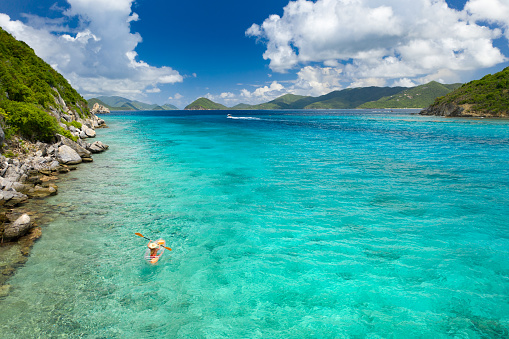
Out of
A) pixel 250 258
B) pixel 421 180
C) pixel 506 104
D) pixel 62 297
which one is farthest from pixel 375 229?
pixel 506 104

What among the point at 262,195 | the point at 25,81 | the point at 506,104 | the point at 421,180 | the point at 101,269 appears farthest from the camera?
the point at 506,104

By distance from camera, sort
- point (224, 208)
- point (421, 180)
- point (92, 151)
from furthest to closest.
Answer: point (92, 151)
point (421, 180)
point (224, 208)

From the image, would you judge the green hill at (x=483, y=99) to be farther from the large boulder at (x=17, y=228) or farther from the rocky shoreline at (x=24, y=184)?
the large boulder at (x=17, y=228)

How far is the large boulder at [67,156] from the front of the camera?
27766 millimetres

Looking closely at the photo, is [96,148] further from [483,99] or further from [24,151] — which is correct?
→ [483,99]

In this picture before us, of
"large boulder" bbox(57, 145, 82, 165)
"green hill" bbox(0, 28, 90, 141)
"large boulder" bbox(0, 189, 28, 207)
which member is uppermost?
"green hill" bbox(0, 28, 90, 141)

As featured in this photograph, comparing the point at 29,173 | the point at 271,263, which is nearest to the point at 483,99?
the point at 271,263

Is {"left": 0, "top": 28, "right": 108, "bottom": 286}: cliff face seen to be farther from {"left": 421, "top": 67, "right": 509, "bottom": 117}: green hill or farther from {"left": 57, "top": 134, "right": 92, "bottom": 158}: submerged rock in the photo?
{"left": 421, "top": 67, "right": 509, "bottom": 117}: green hill

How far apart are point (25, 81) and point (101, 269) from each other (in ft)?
148

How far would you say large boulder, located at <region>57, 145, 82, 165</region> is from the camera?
27766 mm

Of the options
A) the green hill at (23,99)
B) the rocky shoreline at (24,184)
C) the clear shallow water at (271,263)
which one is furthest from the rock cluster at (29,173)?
the green hill at (23,99)

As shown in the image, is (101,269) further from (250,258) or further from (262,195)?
(262,195)

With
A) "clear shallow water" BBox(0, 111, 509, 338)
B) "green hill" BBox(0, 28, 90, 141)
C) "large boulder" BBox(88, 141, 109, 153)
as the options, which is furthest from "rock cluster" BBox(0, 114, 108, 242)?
"large boulder" BBox(88, 141, 109, 153)

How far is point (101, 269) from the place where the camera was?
10828mm
